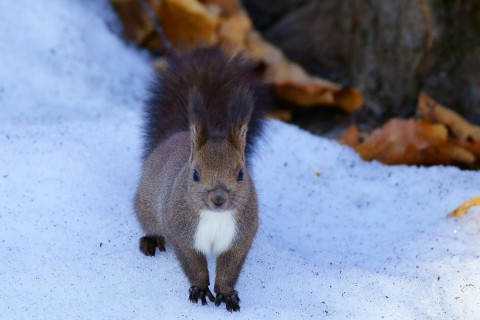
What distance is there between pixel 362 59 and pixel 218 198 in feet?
8.79

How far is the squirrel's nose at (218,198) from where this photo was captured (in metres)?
2.72

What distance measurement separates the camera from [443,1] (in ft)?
15.2

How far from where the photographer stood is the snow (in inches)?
113

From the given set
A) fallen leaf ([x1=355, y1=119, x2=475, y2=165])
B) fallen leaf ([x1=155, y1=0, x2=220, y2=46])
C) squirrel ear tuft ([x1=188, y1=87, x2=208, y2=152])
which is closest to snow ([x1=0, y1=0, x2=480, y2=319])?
fallen leaf ([x1=355, y1=119, x2=475, y2=165])

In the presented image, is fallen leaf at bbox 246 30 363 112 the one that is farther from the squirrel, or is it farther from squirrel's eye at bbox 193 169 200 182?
squirrel's eye at bbox 193 169 200 182


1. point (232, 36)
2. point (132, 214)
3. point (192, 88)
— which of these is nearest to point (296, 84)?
point (232, 36)

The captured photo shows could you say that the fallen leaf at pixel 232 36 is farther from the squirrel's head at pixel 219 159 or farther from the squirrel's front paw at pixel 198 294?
the squirrel's front paw at pixel 198 294

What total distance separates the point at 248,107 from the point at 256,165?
1346 millimetres

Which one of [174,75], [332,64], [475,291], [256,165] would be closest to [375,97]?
[332,64]

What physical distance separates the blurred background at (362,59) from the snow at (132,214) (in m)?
0.19

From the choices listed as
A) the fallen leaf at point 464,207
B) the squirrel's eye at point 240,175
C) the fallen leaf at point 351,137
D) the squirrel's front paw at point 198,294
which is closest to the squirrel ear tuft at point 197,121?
the squirrel's eye at point 240,175

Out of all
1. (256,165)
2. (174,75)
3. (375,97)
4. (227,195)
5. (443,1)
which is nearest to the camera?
(227,195)

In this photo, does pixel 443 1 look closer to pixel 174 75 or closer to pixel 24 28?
pixel 174 75

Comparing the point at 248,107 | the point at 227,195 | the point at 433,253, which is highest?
the point at 248,107
